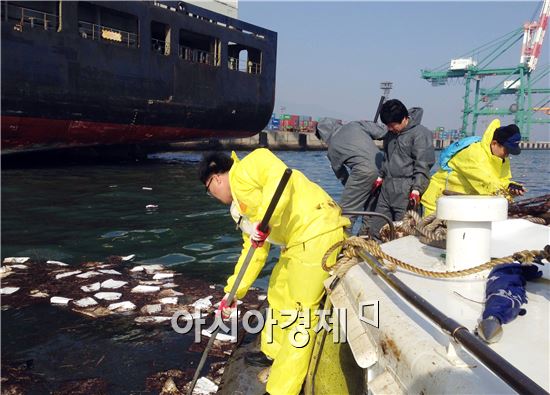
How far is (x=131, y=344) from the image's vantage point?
14.4 feet

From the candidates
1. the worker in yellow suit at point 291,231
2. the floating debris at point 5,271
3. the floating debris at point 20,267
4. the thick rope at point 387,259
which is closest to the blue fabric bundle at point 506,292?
the thick rope at point 387,259

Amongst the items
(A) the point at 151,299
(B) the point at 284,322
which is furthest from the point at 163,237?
(B) the point at 284,322

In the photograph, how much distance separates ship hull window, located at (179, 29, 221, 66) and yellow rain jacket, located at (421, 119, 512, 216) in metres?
18.1

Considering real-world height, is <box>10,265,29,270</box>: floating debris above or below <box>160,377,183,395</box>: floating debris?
above

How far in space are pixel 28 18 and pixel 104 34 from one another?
3040 millimetres

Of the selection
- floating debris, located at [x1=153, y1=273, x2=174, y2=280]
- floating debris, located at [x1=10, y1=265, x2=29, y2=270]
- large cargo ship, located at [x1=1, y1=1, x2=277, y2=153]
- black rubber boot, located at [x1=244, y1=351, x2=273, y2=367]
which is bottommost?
floating debris, located at [x1=10, y1=265, x2=29, y2=270]

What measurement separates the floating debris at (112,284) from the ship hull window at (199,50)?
1715 centimetres

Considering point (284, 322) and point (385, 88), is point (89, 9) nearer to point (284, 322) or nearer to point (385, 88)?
point (385, 88)

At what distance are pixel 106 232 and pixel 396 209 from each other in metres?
5.87

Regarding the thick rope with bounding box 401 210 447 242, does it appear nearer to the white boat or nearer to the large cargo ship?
the white boat

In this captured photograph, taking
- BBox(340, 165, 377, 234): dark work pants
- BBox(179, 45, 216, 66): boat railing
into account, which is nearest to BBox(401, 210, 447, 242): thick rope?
BBox(340, 165, 377, 234): dark work pants

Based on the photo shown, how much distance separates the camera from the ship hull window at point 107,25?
60.1 feet

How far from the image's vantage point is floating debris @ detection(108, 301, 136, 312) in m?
5.16

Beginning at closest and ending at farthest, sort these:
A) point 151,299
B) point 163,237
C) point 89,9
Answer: point 151,299, point 163,237, point 89,9
